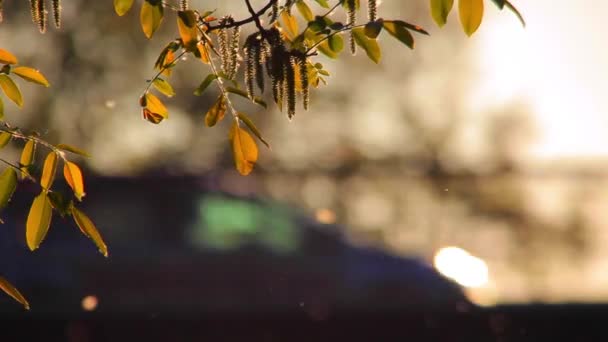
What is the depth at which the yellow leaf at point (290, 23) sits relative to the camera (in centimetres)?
187

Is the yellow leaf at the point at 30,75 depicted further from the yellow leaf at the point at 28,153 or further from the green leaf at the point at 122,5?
the green leaf at the point at 122,5

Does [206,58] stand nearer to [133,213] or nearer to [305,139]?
[133,213]

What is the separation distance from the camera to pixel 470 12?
48.6 inches

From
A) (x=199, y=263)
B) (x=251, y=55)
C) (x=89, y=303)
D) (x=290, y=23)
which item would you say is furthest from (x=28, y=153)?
(x=199, y=263)

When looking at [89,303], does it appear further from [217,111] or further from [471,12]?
[471,12]

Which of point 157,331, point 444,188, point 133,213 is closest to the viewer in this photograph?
point 157,331

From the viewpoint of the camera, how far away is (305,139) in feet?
Answer: 42.4

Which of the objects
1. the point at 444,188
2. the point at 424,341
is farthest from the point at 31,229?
the point at 444,188

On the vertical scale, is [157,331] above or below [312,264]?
below

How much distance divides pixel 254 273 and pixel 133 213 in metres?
1.62

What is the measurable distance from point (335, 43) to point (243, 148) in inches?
11.8

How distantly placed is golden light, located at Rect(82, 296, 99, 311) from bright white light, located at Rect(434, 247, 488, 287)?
3.52 m

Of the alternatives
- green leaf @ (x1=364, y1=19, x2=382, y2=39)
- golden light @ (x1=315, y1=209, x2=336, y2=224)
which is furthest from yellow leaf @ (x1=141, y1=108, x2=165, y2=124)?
golden light @ (x1=315, y1=209, x2=336, y2=224)

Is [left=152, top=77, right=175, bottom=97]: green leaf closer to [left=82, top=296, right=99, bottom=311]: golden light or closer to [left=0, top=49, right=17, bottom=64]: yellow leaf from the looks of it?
[left=0, top=49, right=17, bottom=64]: yellow leaf
